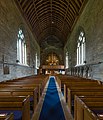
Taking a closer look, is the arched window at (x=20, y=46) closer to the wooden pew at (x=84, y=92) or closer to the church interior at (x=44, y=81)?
the church interior at (x=44, y=81)

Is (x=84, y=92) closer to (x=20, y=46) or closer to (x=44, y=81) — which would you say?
(x=44, y=81)

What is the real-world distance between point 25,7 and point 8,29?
4342 millimetres

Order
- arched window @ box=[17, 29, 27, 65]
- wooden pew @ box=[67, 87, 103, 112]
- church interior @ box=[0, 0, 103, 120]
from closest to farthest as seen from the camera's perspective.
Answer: church interior @ box=[0, 0, 103, 120] < wooden pew @ box=[67, 87, 103, 112] < arched window @ box=[17, 29, 27, 65]

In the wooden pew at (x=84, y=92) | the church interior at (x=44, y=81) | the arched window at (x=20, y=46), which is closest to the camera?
the church interior at (x=44, y=81)

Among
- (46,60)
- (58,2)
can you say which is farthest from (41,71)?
(58,2)

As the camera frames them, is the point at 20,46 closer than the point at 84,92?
No

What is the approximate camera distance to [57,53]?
29562 millimetres

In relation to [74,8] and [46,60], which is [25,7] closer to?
[74,8]

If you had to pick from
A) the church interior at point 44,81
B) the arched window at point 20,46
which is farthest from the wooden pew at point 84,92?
the arched window at point 20,46

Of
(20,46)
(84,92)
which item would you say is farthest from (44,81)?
(84,92)

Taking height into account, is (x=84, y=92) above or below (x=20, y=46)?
below

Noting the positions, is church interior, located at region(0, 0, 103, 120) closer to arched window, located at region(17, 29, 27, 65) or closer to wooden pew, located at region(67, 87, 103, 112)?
wooden pew, located at region(67, 87, 103, 112)

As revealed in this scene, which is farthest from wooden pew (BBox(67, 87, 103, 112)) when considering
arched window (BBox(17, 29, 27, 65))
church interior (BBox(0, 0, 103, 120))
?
arched window (BBox(17, 29, 27, 65))

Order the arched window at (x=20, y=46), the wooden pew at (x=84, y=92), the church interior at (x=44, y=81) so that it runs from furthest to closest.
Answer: the arched window at (x=20, y=46) → the wooden pew at (x=84, y=92) → the church interior at (x=44, y=81)
